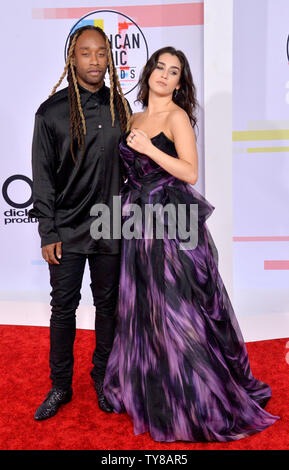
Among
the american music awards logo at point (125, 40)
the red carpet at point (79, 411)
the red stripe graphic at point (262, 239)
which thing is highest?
the american music awards logo at point (125, 40)

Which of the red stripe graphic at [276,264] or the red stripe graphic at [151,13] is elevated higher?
the red stripe graphic at [151,13]

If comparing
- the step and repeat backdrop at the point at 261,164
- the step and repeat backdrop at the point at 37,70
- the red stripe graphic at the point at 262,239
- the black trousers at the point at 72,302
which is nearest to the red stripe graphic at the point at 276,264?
the step and repeat backdrop at the point at 261,164

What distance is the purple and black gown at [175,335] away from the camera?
6.62 feet

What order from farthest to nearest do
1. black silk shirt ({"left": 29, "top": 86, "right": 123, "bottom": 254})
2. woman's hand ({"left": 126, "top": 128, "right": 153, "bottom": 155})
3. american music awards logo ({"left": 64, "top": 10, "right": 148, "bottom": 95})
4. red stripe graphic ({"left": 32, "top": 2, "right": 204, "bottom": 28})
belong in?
american music awards logo ({"left": 64, "top": 10, "right": 148, "bottom": 95}), red stripe graphic ({"left": 32, "top": 2, "right": 204, "bottom": 28}), black silk shirt ({"left": 29, "top": 86, "right": 123, "bottom": 254}), woman's hand ({"left": 126, "top": 128, "right": 153, "bottom": 155})

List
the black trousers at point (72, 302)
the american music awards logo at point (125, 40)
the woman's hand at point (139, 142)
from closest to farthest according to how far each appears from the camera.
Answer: the woman's hand at point (139, 142) < the black trousers at point (72, 302) < the american music awards logo at point (125, 40)

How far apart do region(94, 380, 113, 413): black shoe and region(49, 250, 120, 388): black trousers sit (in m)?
0.13

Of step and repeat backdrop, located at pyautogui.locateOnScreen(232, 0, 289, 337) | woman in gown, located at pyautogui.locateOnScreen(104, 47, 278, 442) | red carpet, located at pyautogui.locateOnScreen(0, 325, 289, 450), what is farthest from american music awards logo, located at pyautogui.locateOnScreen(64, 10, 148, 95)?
red carpet, located at pyautogui.locateOnScreen(0, 325, 289, 450)

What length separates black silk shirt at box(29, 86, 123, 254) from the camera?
2.07 m

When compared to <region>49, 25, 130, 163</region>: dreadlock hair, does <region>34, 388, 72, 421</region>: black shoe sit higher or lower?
lower

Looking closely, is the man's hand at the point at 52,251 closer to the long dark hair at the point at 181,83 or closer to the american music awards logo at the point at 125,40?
the long dark hair at the point at 181,83

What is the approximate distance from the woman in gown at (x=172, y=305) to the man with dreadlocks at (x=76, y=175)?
0.09m

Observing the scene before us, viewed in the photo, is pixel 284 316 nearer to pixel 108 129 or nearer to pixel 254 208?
pixel 254 208

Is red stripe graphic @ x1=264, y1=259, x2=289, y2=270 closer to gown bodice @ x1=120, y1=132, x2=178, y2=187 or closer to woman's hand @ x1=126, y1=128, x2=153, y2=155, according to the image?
gown bodice @ x1=120, y1=132, x2=178, y2=187
